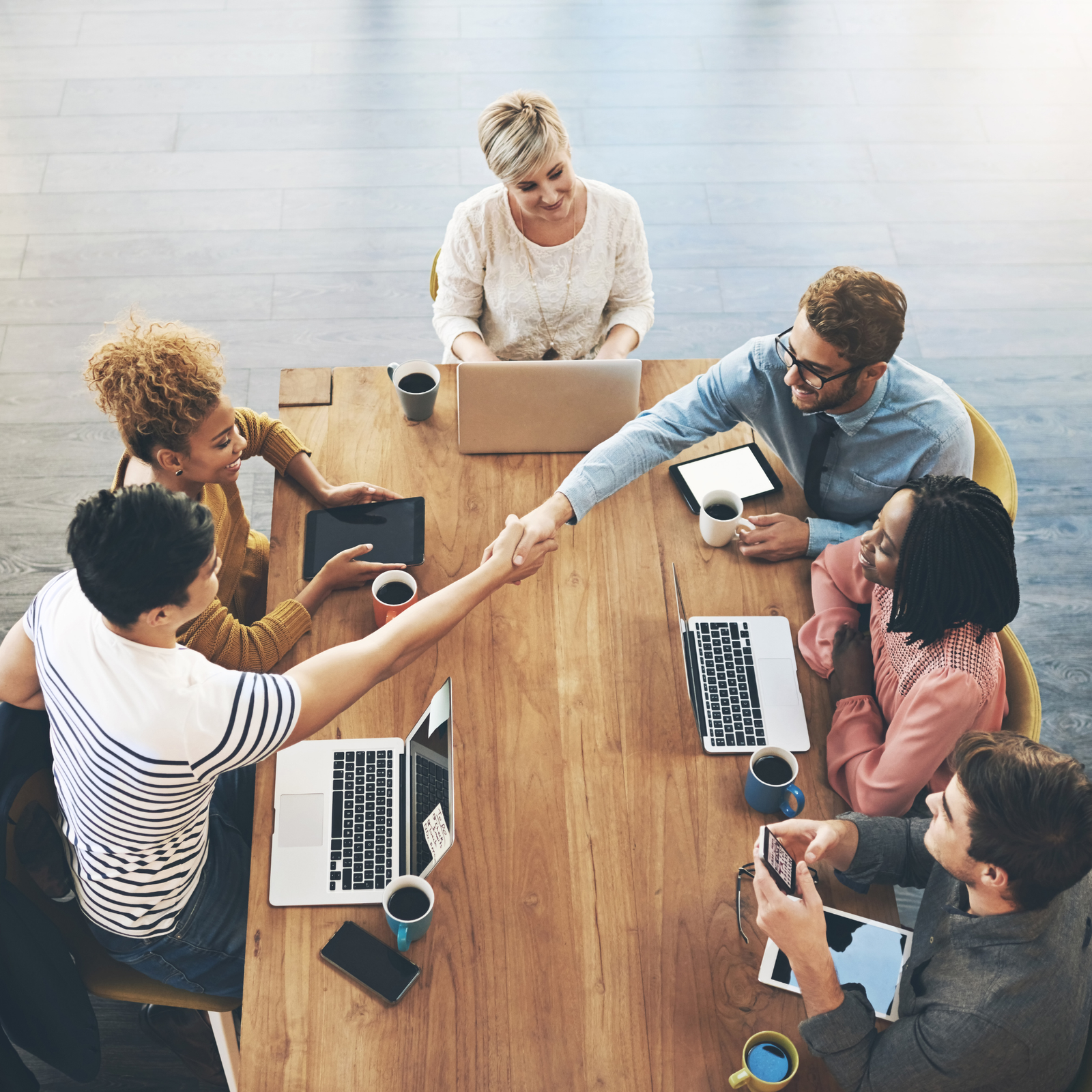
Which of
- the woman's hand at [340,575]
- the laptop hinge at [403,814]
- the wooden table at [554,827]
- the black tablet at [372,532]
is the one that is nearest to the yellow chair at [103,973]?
the wooden table at [554,827]

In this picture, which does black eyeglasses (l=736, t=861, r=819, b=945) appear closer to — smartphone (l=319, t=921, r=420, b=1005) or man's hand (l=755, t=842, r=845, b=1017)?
man's hand (l=755, t=842, r=845, b=1017)

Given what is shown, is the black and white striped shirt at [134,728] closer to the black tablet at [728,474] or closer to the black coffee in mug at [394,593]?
the black coffee in mug at [394,593]

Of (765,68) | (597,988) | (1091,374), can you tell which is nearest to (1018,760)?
(597,988)

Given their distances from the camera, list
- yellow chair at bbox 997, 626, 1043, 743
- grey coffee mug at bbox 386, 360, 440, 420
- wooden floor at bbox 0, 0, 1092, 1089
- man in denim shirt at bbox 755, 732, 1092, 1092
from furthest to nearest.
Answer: wooden floor at bbox 0, 0, 1092, 1089
grey coffee mug at bbox 386, 360, 440, 420
yellow chair at bbox 997, 626, 1043, 743
man in denim shirt at bbox 755, 732, 1092, 1092

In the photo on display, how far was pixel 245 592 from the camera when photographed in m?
2.37

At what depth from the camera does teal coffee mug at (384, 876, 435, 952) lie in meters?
1.62

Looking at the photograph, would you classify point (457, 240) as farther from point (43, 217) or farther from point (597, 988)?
point (43, 217)

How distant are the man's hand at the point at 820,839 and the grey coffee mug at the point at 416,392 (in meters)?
1.18

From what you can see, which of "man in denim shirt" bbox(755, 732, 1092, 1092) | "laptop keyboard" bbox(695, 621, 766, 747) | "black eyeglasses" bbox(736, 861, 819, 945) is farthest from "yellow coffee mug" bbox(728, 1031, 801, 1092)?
"laptop keyboard" bbox(695, 621, 766, 747)

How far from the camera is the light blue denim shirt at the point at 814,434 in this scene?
2.11 m

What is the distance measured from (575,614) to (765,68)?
3504mm

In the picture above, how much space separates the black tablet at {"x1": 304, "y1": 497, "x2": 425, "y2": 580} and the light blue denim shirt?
324 mm

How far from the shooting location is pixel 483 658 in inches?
78.9

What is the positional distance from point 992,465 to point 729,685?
79 cm
